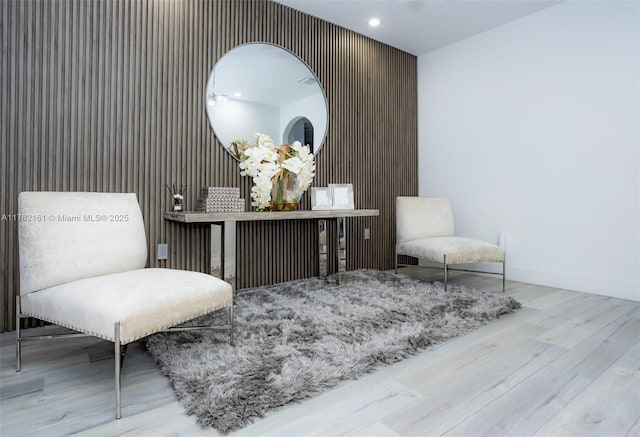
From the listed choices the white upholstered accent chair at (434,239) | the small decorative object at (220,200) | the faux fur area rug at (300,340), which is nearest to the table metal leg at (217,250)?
the small decorative object at (220,200)

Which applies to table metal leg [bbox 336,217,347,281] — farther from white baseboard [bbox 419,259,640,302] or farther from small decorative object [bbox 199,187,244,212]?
white baseboard [bbox 419,259,640,302]

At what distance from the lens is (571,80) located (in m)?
3.13

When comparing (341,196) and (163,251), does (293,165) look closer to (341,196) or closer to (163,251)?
(341,196)

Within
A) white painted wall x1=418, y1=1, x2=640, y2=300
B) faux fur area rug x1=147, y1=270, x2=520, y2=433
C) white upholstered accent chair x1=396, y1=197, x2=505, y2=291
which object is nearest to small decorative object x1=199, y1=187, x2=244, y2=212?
faux fur area rug x1=147, y1=270, x2=520, y2=433

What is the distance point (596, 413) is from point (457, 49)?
143 inches

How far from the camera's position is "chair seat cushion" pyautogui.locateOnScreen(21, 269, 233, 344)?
1.35 metres

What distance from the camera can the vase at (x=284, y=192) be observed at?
281 centimetres

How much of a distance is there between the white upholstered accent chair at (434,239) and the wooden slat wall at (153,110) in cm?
51

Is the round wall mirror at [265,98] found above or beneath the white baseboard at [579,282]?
above

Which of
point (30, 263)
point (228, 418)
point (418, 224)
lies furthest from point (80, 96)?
point (418, 224)

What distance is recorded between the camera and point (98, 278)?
5.50ft

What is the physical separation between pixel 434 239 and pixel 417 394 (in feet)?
6.56

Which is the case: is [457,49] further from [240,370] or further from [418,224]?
[240,370]

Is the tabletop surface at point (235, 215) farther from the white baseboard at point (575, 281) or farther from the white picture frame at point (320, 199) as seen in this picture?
the white baseboard at point (575, 281)
